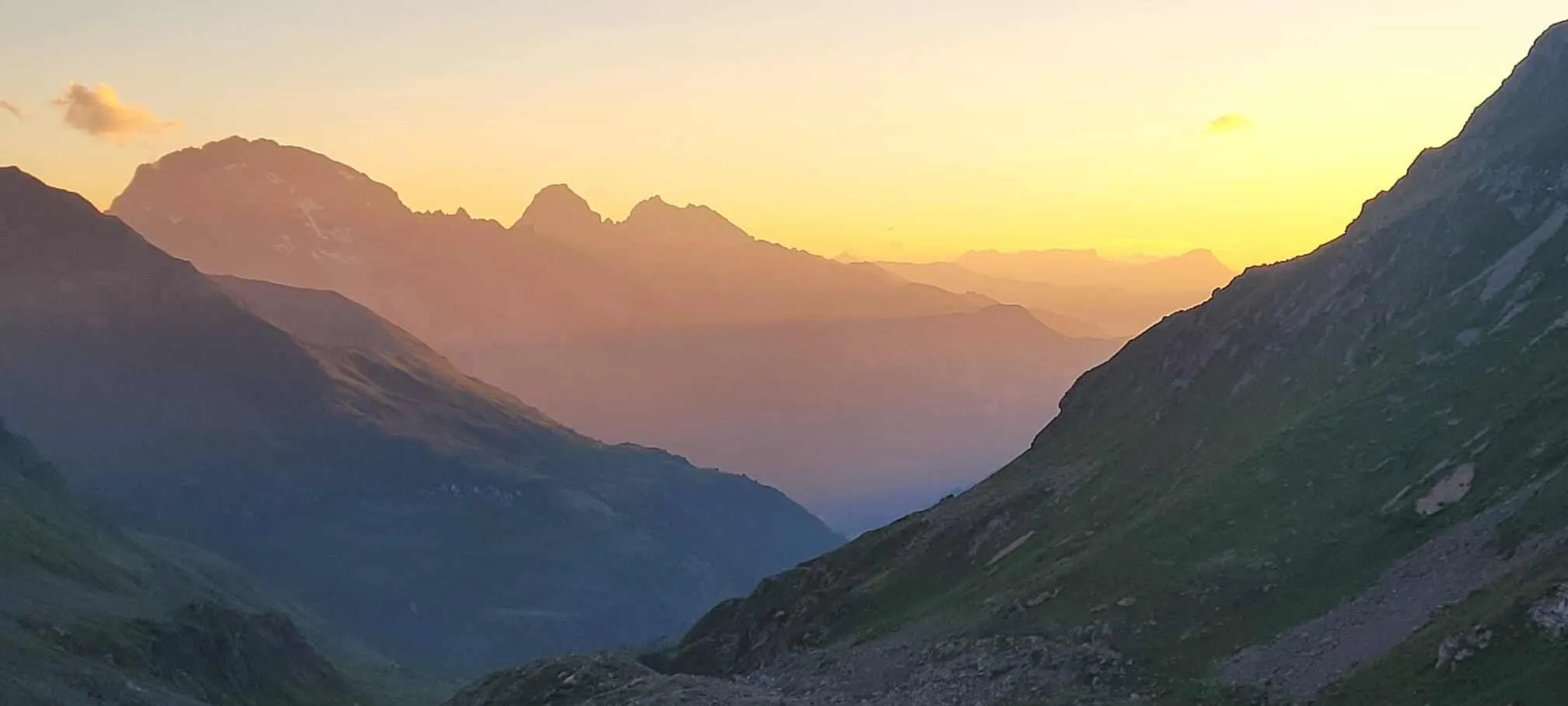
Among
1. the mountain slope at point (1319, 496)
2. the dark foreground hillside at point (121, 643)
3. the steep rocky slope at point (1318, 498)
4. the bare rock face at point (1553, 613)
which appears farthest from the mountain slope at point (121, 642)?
the bare rock face at point (1553, 613)

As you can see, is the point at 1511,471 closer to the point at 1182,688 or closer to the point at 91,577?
A: the point at 1182,688

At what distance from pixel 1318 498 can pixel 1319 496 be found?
0.20 m

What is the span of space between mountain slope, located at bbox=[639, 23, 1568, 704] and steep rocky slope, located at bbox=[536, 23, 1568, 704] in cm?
18

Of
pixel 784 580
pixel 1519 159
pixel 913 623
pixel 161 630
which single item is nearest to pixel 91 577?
pixel 161 630

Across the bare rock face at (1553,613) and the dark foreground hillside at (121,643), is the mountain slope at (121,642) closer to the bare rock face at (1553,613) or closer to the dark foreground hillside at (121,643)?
the dark foreground hillside at (121,643)

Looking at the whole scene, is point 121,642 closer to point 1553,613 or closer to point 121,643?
point 121,643

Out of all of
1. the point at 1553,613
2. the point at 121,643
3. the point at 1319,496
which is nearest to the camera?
the point at 1553,613

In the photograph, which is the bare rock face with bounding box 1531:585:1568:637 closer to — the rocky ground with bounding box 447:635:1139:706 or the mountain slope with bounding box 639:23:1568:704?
the mountain slope with bounding box 639:23:1568:704

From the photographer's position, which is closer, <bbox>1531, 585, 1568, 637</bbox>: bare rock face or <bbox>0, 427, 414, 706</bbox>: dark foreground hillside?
<bbox>1531, 585, 1568, 637</bbox>: bare rock face

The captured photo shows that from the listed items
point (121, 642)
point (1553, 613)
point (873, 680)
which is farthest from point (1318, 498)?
point (121, 642)

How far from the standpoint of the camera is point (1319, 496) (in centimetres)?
6181

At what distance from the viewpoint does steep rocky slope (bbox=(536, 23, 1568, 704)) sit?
46.7 m

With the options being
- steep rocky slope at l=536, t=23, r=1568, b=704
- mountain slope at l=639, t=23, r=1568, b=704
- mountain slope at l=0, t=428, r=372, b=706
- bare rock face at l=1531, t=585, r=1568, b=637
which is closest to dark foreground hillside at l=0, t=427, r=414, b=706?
mountain slope at l=0, t=428, r=372, b=706

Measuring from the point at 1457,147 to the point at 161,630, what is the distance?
13713cm
